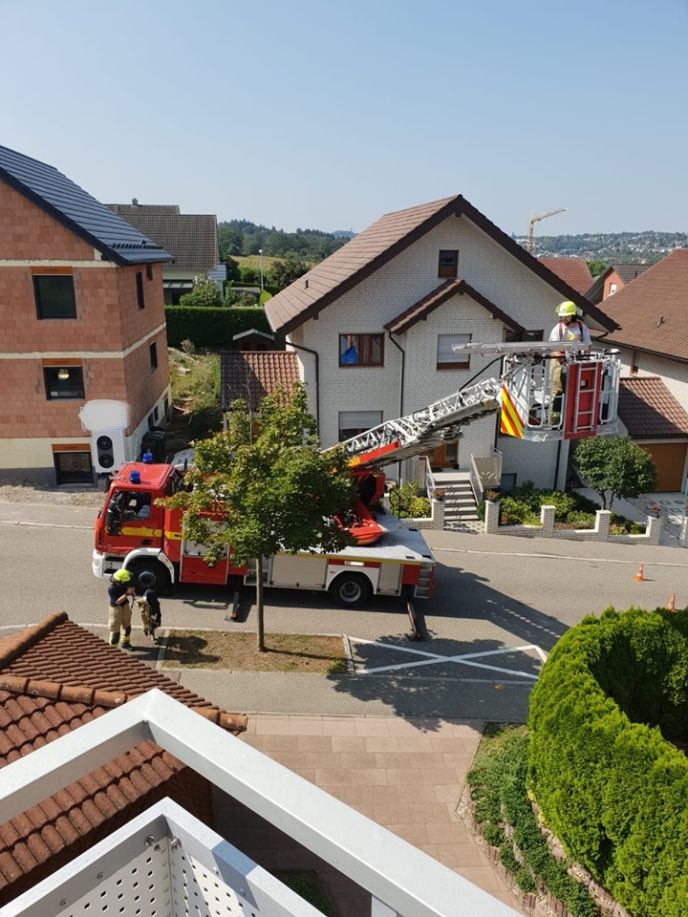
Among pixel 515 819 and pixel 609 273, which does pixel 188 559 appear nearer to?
pixel 515 819

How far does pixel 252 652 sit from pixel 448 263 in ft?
45.2

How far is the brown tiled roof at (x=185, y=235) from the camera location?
53.2 metres

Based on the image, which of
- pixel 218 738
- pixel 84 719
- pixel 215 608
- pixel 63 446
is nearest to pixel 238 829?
pixel 84 719

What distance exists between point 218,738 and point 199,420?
2583 cm

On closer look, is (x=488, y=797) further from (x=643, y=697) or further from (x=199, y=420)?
(x=199, y=420)

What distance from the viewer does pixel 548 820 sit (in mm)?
7930

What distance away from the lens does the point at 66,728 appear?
21.2ft

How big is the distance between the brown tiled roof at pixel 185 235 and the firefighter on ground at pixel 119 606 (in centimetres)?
4456

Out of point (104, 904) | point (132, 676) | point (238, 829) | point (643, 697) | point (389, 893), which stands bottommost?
point (238, 829)

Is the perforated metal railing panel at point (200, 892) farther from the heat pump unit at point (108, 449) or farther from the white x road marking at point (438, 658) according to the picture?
the heat pump unit at point (108, 449)

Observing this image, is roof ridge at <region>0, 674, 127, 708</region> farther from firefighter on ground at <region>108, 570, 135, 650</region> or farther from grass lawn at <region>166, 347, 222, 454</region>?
grass lawn at <region>166, 347, 222, 454</region>

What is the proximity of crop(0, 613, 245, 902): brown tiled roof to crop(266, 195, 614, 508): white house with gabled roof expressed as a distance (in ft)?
44.5

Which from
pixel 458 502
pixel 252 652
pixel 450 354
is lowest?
pixel 252 652

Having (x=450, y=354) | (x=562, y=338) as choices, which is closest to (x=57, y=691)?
(x=562, y=338)
